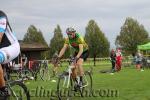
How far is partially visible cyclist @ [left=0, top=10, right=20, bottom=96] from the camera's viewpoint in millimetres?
6008

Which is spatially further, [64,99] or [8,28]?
[64,99]

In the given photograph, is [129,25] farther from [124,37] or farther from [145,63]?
[145,63]

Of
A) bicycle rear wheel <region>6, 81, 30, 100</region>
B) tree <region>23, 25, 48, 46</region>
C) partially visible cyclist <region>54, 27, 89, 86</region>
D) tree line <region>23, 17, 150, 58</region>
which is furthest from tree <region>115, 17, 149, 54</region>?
bicycle rear wheel <region>6, 81, 30, 100</region>

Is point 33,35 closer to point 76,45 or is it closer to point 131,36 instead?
point 131,36

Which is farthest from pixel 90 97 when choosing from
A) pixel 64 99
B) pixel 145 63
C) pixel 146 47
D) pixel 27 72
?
pixel 146 47

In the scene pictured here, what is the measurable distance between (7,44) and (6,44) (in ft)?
0.05

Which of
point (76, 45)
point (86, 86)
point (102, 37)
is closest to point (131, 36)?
point (102, 37)

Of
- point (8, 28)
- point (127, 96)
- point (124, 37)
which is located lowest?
point (127, 96)

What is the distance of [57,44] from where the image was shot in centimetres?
9900

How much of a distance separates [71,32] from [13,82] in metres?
4.44

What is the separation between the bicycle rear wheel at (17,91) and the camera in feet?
24.7

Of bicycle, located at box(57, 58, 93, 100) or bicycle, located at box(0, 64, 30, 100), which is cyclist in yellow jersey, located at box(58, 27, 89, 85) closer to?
bicycle, located at box(57, 58, 93, 100)

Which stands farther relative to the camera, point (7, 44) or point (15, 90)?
point (15, 90)

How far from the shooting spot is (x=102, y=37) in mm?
100188
